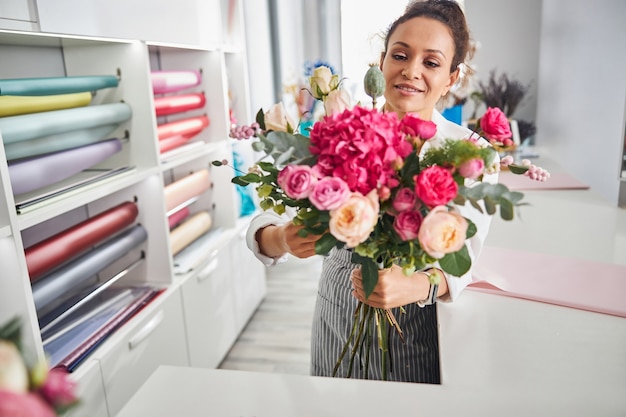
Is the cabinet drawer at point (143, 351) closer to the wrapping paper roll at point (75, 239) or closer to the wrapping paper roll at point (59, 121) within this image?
the wrapping paper roll at point (75, 239)

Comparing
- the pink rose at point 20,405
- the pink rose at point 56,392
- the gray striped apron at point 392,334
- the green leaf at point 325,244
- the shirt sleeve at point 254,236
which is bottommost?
the gray striped apron at point 392,334

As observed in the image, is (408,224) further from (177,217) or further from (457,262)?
(177,217)

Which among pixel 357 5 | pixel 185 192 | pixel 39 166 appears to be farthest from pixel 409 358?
pixel 357 5

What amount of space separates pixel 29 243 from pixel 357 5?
137 inches

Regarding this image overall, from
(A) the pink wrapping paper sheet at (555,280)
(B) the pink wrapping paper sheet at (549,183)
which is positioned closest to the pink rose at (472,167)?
(A) the pink wrapping paper sheet at (555,280)

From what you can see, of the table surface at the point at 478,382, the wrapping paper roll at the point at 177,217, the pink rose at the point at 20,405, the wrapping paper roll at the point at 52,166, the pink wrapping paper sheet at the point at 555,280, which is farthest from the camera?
the wrapping paper roll at the point at 177,217

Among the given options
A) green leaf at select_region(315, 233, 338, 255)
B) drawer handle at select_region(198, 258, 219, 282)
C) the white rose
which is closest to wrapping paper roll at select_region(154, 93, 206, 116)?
drawer handle at select_region(198, 258, 219, 282)

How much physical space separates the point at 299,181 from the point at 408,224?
0.56ft

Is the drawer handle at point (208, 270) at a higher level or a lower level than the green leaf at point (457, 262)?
lower

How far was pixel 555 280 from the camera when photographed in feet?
4.71

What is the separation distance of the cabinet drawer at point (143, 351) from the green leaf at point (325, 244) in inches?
44.9

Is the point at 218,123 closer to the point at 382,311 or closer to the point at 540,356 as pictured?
the point at 382,311

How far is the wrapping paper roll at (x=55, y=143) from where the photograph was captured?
1434mm

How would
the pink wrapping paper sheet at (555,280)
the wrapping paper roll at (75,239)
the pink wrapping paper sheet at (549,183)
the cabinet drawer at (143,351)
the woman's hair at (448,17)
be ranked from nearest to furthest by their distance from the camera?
the woman's hair at (448,17)
the pink wrapping paper sheet at (555,280)
the wrapping paper roll at (75,239)
the cabinet drawer at (143,351)
the pink wrapping paper sheet at (549,183)
